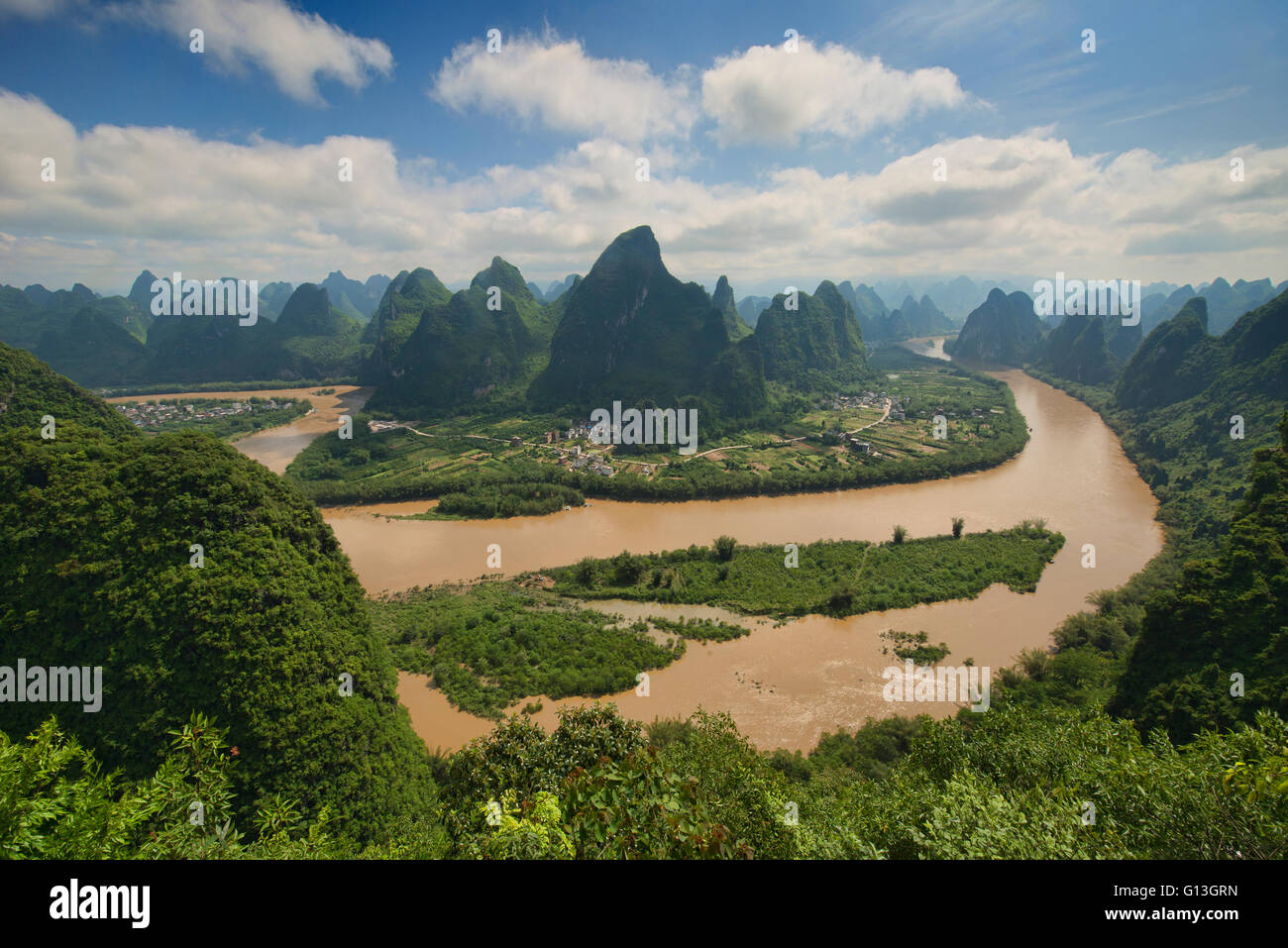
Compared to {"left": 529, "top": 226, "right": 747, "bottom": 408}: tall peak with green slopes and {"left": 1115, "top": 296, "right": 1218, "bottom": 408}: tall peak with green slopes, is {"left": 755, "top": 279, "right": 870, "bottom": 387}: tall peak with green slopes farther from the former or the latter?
{"left": 1115, "top": 296, "right": 1218, "bottom": 408}: tall peak with green slopes

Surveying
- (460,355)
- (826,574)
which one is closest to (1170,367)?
(826,574)

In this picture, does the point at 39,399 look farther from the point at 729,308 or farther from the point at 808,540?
the point at 729,308

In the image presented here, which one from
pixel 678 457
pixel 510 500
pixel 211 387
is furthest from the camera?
Result: pixel 211 387

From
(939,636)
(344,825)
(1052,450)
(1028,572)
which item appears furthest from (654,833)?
(1052,450)

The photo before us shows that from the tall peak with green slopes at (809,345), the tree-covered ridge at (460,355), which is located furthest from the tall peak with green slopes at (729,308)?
the tree-covered ridge at (460,355)

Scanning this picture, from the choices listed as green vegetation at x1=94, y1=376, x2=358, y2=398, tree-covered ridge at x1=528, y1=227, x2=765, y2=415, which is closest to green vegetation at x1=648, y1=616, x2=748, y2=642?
tree-covered ridge at x1=528, y1=227, x2=765, y2=415
